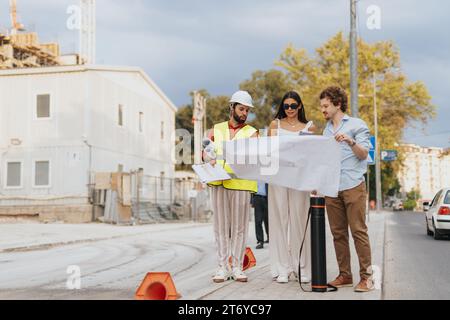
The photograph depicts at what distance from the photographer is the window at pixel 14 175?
95.7ft

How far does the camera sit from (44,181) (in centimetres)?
2895

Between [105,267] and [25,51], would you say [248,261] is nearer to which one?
[105,267]

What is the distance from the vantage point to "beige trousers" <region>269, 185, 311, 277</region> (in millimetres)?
6840

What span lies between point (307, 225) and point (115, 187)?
21256 mm

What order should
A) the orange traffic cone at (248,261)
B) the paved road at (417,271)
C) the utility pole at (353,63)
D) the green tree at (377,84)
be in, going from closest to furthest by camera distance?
the paved road at (417,271) < the orange traffic cone at (248,261) < the utility pole at (353,63) < the green tree at (377,84)

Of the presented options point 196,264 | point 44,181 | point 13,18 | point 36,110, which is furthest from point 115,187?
point 13,18

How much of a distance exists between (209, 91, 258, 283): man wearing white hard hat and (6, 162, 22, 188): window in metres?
24.1

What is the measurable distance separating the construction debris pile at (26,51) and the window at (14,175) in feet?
58.1

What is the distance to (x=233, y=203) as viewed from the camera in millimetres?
7000

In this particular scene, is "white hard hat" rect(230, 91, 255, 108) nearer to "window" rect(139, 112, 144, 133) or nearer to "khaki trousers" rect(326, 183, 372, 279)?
"khaki trousers" rect(326, 183, 372, 279)

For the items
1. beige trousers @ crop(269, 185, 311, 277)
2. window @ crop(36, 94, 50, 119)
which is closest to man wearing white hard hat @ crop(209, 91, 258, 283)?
beige trousers @ crop(269, 185, 311, 277)

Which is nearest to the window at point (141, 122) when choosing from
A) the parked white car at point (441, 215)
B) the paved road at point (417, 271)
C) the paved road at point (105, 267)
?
the paved road at point (105, 267)

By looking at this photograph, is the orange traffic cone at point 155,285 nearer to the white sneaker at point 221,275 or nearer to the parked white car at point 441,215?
the white sneaker at point 221,275
